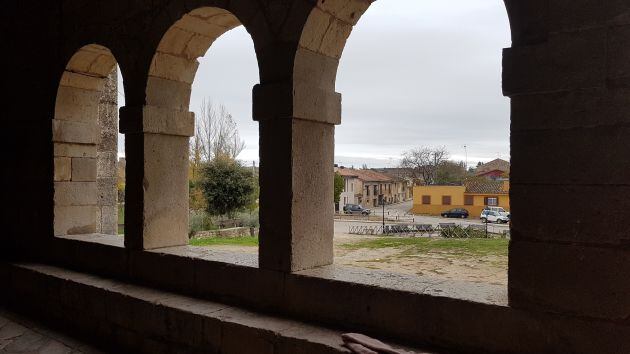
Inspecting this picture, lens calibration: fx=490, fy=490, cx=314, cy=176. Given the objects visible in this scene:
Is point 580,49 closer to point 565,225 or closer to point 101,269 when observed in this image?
point 565,225

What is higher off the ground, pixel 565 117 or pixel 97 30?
pixel 97 30

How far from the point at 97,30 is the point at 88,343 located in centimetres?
227

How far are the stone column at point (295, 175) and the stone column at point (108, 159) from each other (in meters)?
4.53

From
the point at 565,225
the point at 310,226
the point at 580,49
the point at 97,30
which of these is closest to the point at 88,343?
the point at 310,226

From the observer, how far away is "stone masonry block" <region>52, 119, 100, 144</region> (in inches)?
160

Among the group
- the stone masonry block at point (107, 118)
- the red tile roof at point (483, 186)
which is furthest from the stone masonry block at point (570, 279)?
the red tile roof at point (483, 186)

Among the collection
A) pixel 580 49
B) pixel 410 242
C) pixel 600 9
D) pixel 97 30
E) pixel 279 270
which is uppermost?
pixel 97 30

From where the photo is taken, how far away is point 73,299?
3535 mm

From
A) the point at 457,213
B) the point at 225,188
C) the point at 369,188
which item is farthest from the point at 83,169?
the point at 369,188

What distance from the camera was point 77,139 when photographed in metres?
4.16

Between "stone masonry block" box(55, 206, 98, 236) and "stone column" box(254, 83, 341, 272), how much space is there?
7.52 feet

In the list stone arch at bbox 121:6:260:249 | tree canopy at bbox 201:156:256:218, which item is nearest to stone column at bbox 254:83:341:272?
stone arch at bbox 121:6:260:249

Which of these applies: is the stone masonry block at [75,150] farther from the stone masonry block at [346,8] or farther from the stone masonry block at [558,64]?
the stone masonry block at [558,64]

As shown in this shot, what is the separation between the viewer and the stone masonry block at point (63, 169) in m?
4.08
